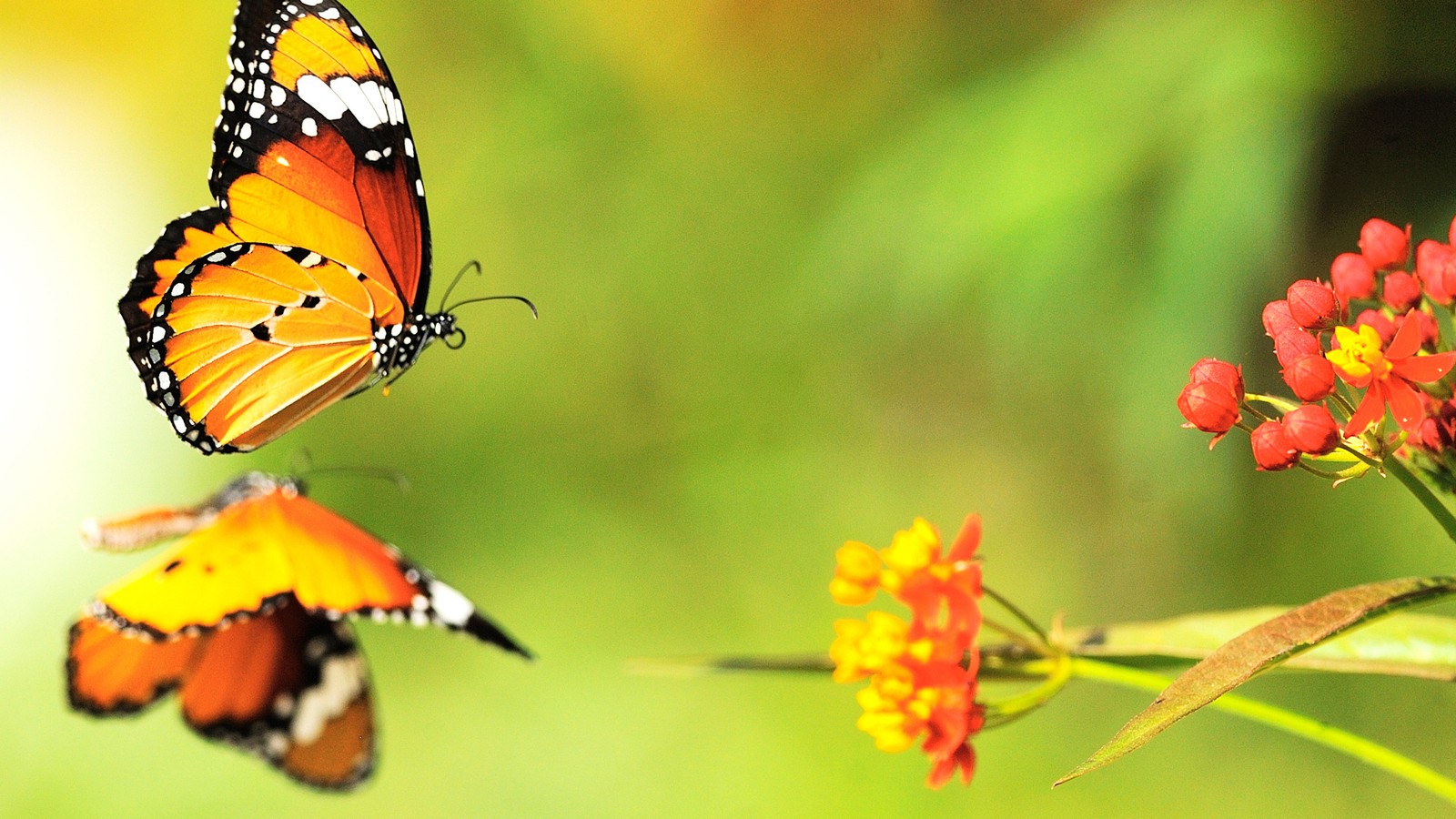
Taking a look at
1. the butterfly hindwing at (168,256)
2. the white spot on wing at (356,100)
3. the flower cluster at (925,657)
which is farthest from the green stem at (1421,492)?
the butterfly hindwing at (168,256)

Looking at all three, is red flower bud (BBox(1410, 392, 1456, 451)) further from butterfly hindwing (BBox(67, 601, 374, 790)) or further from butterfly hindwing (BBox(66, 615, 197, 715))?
butterfly hindwing (BBox(66, 615, 197, 715))

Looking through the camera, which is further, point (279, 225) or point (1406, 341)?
point (279, 225)

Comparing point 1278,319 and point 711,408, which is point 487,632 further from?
point 711,408

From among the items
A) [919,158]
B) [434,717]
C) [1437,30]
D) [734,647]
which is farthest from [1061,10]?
[434,717]

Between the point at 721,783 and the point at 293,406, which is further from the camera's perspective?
the point at 721,783

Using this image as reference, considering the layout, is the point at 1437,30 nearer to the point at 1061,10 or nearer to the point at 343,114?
the point at 1061,10

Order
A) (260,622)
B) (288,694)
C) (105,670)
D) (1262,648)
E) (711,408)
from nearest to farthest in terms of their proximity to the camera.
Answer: (1262,648) → (105,670) → (260,622) → (288,694) → (711,408)

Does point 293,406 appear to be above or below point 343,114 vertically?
below

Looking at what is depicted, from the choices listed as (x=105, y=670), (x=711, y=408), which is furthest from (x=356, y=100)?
(x=711, y=408)
